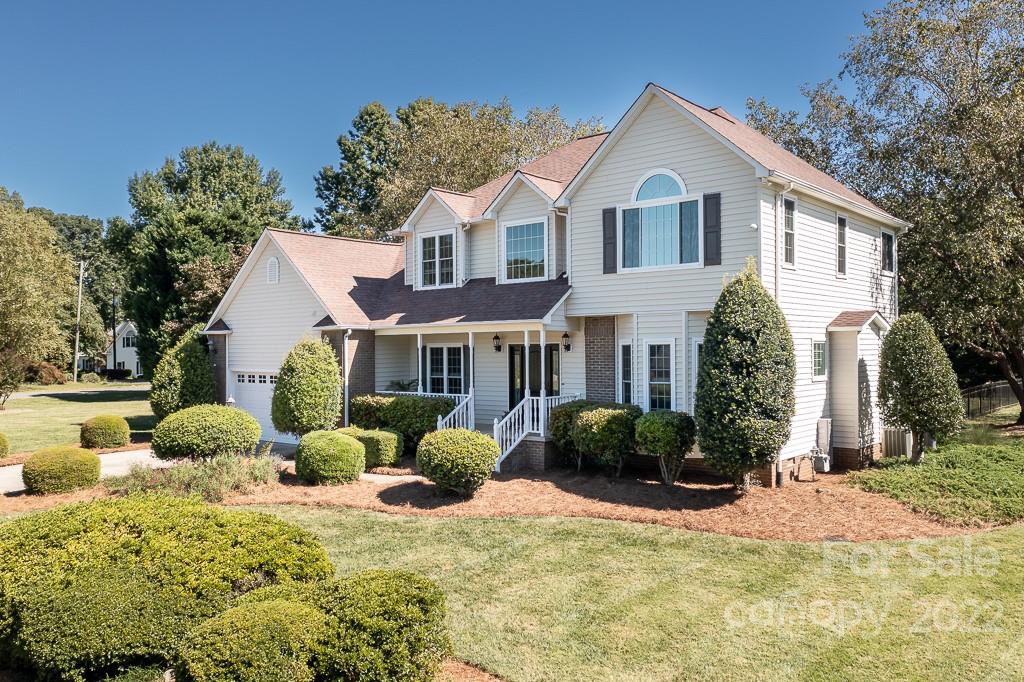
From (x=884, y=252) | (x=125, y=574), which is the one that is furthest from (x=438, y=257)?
(x=125, y=574)

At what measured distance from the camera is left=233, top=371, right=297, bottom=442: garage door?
22672 millimetres

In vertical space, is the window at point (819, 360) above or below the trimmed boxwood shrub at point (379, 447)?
above

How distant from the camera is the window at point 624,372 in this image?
16.7 meters

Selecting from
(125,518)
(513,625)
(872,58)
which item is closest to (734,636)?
(513,625)

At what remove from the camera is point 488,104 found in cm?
3891

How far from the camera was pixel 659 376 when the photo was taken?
52.6 ft

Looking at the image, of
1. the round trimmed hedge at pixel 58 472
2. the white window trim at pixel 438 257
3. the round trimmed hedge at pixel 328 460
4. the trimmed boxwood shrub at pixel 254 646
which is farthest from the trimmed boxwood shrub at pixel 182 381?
the trimmed boxwood shrub at pixel 254 646

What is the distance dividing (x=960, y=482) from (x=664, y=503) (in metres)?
5.50

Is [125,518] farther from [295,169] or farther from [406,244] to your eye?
[295,169]

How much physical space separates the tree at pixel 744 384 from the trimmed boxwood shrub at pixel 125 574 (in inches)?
323

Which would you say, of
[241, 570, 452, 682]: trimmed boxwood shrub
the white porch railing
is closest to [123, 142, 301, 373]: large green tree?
the white porch railing

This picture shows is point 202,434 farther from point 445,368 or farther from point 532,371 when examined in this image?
point 532,371

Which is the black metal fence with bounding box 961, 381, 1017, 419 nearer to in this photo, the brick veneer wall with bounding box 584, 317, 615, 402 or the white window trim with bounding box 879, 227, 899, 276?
the white window trim with bounding box 879, 227, 899, 276

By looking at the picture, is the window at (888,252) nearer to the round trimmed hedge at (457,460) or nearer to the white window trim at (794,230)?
the white window trim at (794,230)
